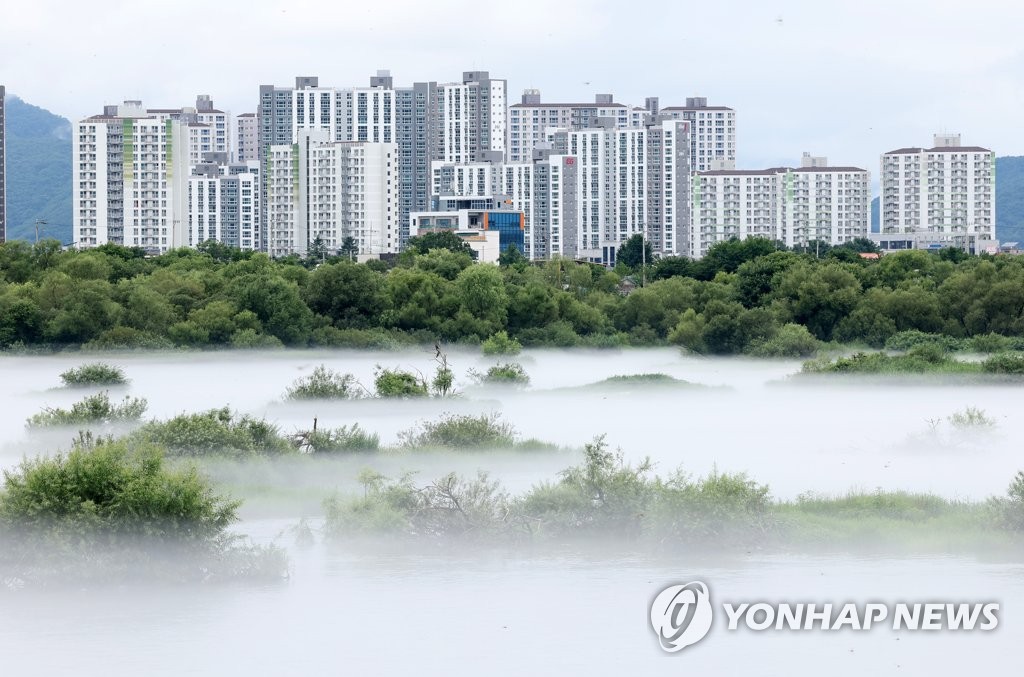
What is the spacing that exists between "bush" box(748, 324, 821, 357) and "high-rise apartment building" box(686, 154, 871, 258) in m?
83.0

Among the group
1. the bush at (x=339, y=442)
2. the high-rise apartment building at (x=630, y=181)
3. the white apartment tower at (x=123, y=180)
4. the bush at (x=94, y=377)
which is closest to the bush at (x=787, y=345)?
the bush at (x=94, y=377)

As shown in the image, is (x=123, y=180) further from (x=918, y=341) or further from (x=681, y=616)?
(x=681, y=616)

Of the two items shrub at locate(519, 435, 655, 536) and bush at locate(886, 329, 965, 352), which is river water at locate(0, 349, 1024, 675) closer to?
shrub at locate(519, 435, 655, 536)

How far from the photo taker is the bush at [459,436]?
22.2 m

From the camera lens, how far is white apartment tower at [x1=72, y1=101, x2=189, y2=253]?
112625 millimetres

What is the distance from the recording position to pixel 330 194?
374 feet

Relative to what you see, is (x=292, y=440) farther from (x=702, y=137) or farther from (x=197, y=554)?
(x=702, y=137)

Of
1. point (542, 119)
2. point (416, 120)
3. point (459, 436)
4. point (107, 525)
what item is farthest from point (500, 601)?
point (542, 119)

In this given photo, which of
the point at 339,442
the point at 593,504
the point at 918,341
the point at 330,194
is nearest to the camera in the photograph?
the point at 593,504

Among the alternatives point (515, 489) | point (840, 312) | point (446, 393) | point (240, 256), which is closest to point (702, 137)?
point (240, 256)

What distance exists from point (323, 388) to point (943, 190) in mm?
111001

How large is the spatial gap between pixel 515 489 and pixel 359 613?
5493 millimetres

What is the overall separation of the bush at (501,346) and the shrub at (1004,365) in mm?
14307

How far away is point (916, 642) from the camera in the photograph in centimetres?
1247
